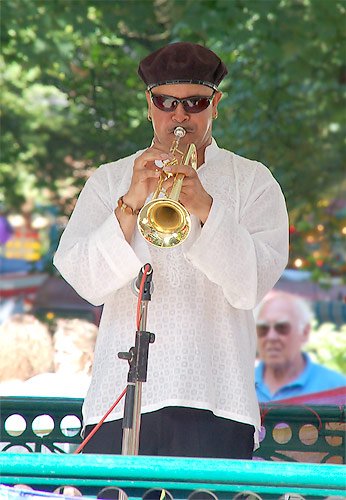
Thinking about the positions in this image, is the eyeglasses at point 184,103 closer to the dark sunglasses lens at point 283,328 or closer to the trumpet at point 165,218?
the trumpet at point 165,218

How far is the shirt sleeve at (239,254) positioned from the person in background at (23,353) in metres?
2.49

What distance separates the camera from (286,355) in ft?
26.4

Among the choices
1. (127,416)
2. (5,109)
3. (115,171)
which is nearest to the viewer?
(127,416)

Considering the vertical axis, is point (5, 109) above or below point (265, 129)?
above

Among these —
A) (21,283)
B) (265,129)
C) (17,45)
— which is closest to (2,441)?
(17,45)

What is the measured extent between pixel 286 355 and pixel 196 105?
4959mm

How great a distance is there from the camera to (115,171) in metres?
3.49

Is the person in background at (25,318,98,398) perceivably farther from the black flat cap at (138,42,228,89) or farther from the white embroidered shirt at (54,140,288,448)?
the black flat cap at (138,42,228,89)

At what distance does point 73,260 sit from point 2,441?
1.20m

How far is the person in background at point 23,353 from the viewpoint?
18.5 ft

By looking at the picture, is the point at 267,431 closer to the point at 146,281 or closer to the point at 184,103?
the point at 146,281

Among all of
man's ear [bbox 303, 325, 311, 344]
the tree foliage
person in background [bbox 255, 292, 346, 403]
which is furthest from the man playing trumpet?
man's ear [bbox 303, 325, 311, 344]

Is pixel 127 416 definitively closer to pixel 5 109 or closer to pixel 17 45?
pixel 17 45

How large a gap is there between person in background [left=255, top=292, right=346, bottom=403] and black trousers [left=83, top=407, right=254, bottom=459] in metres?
4.38
